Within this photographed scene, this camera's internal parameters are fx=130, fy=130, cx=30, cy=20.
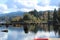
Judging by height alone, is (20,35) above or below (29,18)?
below

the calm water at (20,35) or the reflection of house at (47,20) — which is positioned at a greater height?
the reflection of house at (47,20)

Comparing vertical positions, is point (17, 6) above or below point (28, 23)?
above

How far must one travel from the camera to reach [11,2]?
5.56 feet

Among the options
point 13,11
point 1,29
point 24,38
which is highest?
point 13,11

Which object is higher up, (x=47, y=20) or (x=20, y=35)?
(x=47, y=20)

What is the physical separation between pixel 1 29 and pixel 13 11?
28 cm

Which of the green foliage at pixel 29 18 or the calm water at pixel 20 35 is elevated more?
the green foliage at pixel 29 18

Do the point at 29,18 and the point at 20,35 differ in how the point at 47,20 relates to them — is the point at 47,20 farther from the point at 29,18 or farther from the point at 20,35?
the point at 20,35

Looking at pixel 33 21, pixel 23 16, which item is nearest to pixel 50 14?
pixel 33 21

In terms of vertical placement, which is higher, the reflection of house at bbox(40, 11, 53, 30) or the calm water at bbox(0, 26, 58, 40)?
the reflection of house at bbox(40, 11, 53, 30)

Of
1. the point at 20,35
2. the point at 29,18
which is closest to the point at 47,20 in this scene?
the point at 29,18

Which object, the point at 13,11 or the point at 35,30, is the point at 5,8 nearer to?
the point at 13,11

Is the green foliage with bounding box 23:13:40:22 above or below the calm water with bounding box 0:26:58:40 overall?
above

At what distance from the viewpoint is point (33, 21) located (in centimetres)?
167
